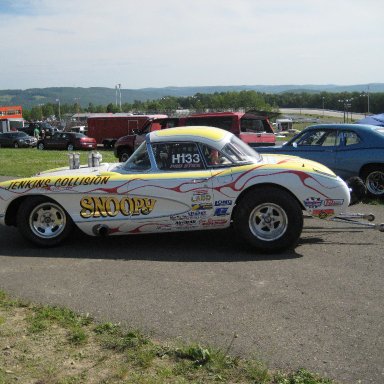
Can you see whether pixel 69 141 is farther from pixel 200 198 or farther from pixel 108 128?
pixel 200 198

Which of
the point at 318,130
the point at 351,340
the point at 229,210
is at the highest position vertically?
the point at 318,130

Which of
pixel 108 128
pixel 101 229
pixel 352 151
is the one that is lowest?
pixel 101 229

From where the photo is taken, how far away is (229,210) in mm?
6230

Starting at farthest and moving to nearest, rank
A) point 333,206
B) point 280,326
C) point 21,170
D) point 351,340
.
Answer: point 21,170 < point 333,206 < point 280,326 < point 351,340

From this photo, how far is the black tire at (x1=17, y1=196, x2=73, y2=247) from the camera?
6.68 metres

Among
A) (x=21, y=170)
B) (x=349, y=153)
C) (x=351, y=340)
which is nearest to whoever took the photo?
(x=351, y=340)

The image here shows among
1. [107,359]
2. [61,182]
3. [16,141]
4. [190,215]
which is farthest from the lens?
[16,141]

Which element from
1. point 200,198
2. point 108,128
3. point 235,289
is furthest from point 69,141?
point 235,289

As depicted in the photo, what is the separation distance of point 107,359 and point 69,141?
31.3 meters

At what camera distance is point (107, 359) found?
356 centimetres

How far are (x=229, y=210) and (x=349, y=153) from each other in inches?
187

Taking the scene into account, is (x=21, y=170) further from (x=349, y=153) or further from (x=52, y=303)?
(x=52, y=303)

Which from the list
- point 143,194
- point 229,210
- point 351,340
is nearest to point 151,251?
point 143,194

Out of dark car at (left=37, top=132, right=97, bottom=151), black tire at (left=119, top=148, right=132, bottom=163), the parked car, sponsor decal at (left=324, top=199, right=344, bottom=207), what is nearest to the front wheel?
the parked car
